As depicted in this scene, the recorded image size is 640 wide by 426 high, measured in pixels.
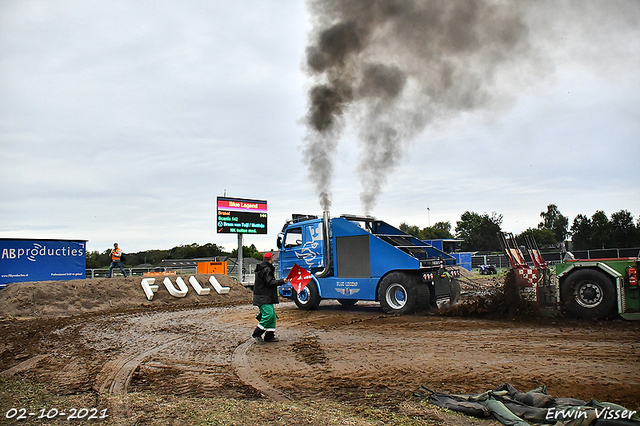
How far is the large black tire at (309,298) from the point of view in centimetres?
1321

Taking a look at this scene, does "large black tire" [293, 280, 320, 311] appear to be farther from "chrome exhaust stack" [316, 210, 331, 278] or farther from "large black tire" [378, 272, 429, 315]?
"large black tire" [378, 272, 429, 315]

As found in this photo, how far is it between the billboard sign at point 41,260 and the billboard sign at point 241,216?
6906mm

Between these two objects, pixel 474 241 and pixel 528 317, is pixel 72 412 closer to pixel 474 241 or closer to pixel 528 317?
pixel 528 317

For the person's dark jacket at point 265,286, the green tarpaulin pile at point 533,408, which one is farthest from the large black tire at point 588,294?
the person's dark jacket at point 265,286

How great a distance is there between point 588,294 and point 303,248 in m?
7.53

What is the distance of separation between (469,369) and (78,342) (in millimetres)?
7556

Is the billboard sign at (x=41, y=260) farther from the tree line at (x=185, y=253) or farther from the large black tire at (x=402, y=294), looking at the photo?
the tree line at (x=185, y=253)

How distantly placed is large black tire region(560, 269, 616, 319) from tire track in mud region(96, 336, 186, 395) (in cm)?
819

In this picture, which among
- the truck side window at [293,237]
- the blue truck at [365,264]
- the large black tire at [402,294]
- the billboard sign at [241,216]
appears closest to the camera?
the large black tire at [402,294]

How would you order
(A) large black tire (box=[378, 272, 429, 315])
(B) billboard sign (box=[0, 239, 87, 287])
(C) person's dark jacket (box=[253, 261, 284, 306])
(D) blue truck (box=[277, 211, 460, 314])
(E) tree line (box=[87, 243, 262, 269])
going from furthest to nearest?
(E) tree line (box=[87, 243, 262, 269]) → (B) billboard sign (box=[0, 239, 87, 287]) → (D) blue truck (box=[277, 211, 460, 314]) → (A) large black tire (box=[378, 272, 429, 315]) → (C) person's dark jacket (box=[253, 261, 284, 306])

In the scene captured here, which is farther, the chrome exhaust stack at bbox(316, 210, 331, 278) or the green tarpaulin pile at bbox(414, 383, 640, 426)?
the chrome exhaust stack at bbox(316, 210, 331, 278)

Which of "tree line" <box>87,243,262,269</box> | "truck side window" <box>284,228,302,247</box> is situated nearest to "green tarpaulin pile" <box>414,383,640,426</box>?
"truck side window" <box>284,228,302,247</box>

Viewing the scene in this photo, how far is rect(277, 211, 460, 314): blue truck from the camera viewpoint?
11.4m

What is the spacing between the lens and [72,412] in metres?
4.50
